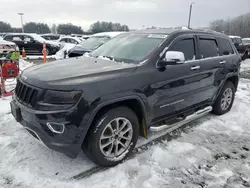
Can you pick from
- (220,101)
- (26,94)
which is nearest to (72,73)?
(26,94)

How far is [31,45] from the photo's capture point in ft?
57.2

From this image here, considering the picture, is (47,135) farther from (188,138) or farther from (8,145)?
(188,138)

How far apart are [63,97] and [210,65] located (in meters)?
3.05

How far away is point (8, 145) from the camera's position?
3670mm

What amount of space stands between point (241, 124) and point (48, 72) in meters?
4.06

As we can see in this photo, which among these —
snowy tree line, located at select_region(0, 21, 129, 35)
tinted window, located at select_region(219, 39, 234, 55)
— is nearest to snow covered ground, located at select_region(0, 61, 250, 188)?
tinted window, located at select_region(219, 39, 234, 55)

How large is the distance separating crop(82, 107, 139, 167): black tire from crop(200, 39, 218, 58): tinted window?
2.11m

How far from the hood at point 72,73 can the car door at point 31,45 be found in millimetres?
15247

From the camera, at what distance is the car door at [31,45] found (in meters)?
17.3

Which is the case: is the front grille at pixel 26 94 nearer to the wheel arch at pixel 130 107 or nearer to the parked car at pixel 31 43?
the wheel arch at pixel 130 107

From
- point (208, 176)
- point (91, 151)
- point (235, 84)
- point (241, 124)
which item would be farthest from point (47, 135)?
point (235, 84)

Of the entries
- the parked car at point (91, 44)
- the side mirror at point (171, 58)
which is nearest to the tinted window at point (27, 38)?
the parked car at point (91, 44)

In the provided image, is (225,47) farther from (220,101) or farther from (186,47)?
(186,47)

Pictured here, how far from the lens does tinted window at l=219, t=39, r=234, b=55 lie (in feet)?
16.6
